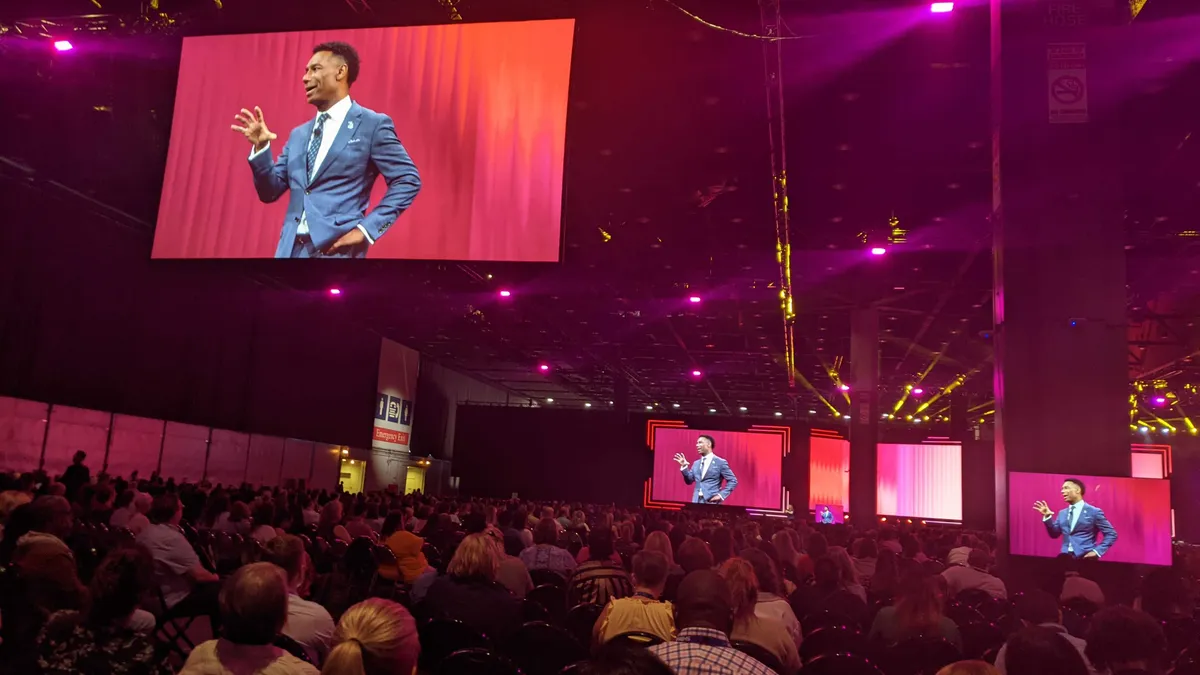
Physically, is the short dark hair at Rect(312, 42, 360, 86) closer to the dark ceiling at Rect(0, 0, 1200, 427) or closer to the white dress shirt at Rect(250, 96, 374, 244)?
the white dress shirt at Rect(250, 96, 374, 244)

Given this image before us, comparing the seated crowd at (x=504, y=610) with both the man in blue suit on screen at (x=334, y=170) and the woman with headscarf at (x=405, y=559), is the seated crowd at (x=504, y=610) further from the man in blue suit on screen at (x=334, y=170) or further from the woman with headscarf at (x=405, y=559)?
the man in blue suit on screen at (x=334, y=170)

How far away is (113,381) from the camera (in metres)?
14.7

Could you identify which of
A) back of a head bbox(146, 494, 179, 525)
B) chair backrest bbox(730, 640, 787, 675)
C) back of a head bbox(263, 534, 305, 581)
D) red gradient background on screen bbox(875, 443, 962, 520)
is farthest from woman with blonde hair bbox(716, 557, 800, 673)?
red gradient background on screen bbox(875, 443, 962, 520)

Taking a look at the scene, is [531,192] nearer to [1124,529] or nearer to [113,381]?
[1124,529]

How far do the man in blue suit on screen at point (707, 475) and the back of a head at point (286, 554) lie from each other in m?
19.0

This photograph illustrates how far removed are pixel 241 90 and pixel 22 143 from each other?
6.14m

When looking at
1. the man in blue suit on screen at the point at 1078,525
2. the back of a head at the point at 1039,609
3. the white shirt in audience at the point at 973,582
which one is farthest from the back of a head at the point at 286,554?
the man in blue suit on screen at the point at 1078,525

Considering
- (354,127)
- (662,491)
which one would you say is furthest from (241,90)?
(662,491)

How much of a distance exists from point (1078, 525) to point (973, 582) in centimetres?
99

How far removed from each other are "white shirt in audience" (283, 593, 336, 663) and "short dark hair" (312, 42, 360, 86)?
6.17 meters

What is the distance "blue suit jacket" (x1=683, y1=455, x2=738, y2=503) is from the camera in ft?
73.0

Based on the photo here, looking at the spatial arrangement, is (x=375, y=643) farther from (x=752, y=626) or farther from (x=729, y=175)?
(x=729, y=175)

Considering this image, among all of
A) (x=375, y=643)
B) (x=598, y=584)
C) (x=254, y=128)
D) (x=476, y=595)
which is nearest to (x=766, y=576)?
(x=598, y=584)

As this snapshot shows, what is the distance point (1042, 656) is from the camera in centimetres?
258
